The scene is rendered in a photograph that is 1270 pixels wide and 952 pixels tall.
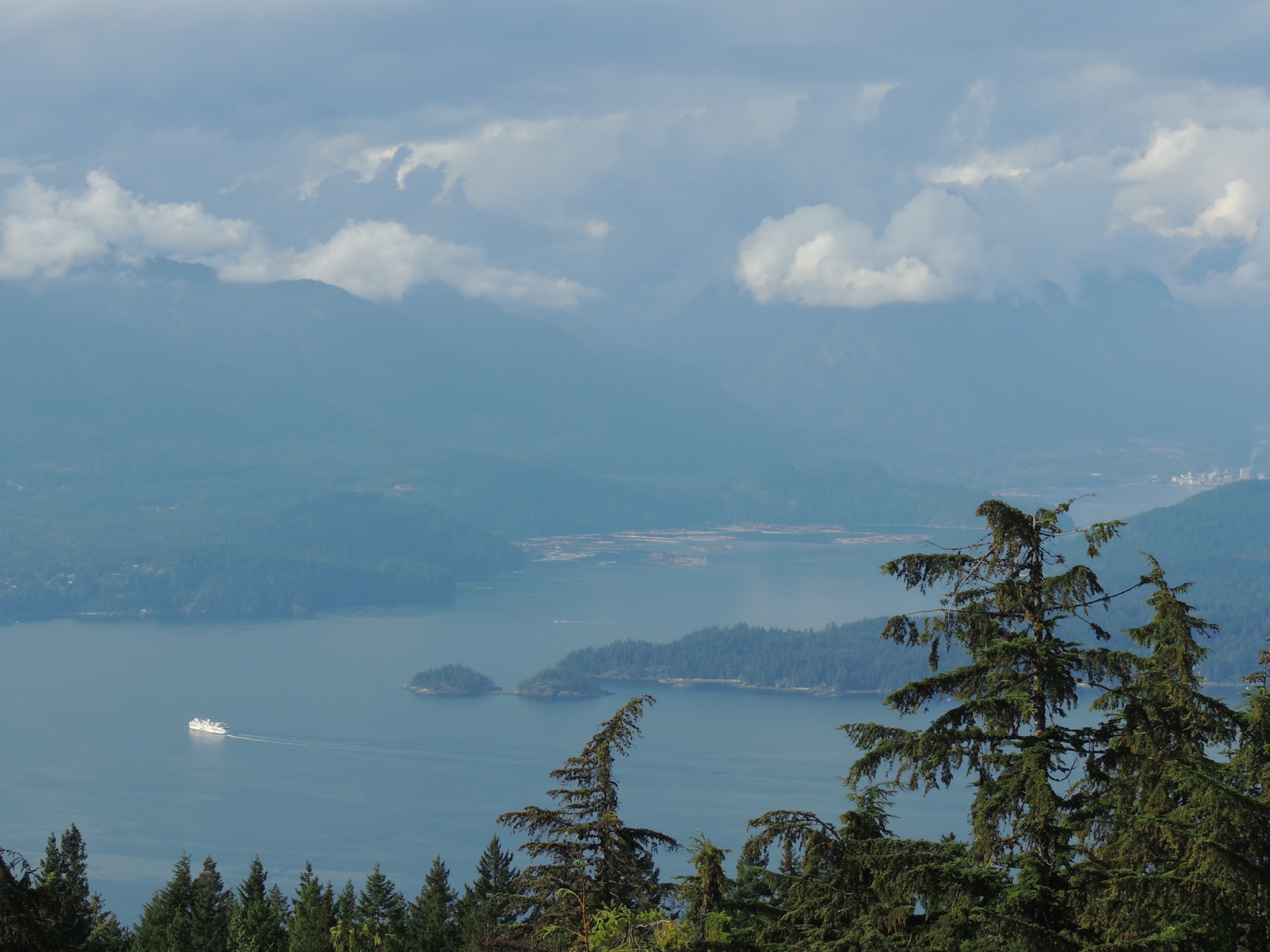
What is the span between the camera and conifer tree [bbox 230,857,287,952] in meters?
23.7

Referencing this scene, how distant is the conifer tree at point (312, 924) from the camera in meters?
19.4

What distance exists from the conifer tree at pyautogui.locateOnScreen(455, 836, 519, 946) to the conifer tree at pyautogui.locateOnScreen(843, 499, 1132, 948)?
3.92 meters

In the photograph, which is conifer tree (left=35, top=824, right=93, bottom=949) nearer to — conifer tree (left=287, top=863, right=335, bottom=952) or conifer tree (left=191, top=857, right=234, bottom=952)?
conifer tree (left=191, top=857, right=234, bottom=952)

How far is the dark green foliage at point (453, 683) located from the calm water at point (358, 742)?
1435 mm

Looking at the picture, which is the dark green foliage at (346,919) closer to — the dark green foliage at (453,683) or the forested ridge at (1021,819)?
the forested ridge at (1021,819)

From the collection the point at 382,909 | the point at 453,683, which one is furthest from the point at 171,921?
the point at 453,683

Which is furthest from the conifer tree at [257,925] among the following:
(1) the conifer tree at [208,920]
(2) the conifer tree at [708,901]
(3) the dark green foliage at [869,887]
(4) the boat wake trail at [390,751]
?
(4) the boat wake trail at [390,751]

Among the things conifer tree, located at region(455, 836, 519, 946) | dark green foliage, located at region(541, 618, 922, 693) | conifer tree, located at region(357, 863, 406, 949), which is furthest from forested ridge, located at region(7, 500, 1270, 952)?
dark green foliage, located at region(541, 618, 922, 693)

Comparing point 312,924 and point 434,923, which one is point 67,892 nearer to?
point 312,924

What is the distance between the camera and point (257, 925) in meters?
25.1

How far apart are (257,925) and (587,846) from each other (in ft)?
57.3

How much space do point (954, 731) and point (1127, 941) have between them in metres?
1.72

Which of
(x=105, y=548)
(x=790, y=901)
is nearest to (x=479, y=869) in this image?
(x=790, y=901)

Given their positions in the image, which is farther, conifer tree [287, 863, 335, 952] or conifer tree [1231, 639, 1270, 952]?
conifer tree [287, 863, 335, 952]
